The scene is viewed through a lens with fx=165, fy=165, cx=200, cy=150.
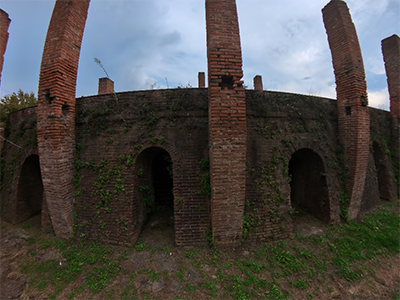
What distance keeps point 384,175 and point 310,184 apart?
4.82m

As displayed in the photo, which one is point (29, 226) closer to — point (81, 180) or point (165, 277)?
point (81, 180)

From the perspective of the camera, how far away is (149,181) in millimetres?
5387

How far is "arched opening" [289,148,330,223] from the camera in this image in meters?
5.50

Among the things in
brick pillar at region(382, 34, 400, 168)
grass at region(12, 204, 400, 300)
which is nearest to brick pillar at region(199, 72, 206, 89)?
brick pillar at region(382, 34, 400, 168)

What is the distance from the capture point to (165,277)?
3541mm

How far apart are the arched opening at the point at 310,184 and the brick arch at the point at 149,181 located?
4.29 meters

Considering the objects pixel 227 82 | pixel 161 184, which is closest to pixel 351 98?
pixel 227 82

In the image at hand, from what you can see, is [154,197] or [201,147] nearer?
[201,147]

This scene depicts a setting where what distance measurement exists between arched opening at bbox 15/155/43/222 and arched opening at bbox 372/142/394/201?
1450 centimetres

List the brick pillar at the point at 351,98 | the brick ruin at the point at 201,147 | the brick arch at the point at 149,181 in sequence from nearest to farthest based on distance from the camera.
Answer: the brick ruin at the point at 201,147 → the brick arch at the point at 149,181 → the brick pillar at the point at 351,98

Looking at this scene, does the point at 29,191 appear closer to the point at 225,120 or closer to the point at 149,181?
the point at 149,181

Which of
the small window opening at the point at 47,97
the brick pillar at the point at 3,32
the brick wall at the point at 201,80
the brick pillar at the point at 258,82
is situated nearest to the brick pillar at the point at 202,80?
the brick wall at the point at 201,80

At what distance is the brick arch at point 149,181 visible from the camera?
4.77 meters

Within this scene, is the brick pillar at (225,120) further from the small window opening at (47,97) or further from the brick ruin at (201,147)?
the small window opening at (47,97)
